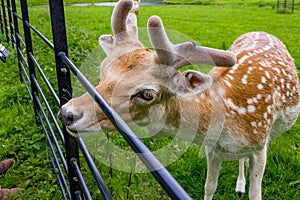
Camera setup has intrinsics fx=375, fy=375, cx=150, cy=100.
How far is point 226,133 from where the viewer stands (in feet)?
7.97

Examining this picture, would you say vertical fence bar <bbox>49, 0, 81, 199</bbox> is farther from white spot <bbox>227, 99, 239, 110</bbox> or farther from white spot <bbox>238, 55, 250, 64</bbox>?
white spot <bbox>238, 55, 250, 64</bbox>

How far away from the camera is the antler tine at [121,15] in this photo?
211 cm

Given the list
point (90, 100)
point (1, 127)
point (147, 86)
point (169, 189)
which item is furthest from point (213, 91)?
point (1, 127)

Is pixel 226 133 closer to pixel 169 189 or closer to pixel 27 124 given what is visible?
pixel 169 189

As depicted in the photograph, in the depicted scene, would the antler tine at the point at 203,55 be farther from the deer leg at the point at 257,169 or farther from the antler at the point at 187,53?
the deer leg at the point at 257,169

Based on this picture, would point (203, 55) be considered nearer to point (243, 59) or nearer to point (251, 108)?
point (251, 108)

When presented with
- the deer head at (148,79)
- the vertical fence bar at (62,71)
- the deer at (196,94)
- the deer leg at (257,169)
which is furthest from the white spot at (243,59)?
the vertical fence bar at (62,71)

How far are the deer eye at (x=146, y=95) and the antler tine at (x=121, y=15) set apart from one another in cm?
51

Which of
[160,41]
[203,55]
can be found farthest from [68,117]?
[203,55]

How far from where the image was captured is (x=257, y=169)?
273cm

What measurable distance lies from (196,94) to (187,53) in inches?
10.0

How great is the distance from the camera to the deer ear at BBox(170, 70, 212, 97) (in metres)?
1.90

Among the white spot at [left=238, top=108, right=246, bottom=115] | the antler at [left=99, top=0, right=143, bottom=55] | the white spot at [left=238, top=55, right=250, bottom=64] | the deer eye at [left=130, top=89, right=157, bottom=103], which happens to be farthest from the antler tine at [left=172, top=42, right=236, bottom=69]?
the white spot at [left=238, top=55, right=250, bottom=64]

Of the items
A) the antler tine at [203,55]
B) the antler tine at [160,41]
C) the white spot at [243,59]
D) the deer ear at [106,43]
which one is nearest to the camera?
the antler tine at [160,41]
